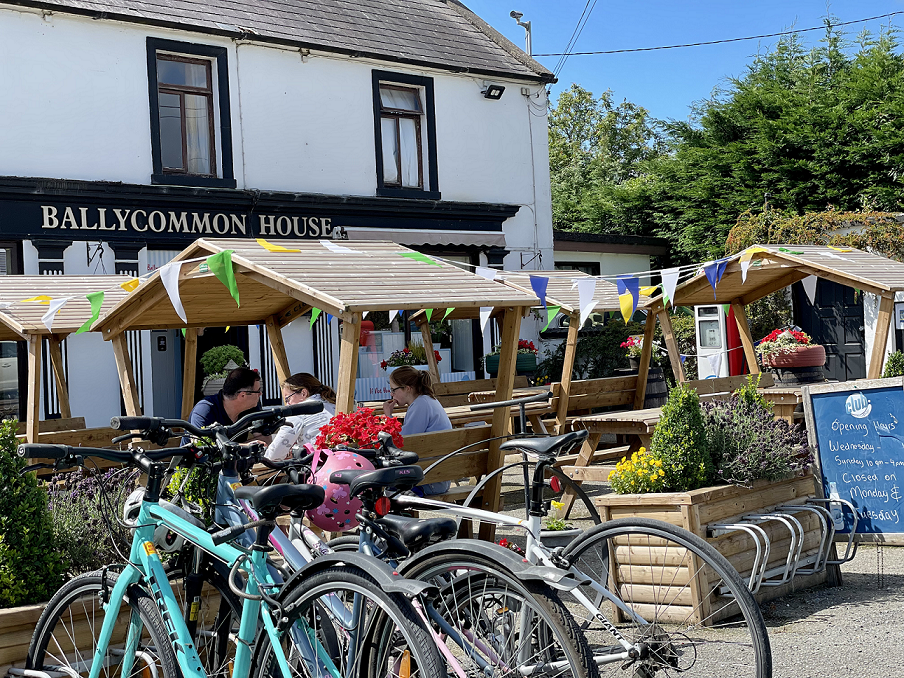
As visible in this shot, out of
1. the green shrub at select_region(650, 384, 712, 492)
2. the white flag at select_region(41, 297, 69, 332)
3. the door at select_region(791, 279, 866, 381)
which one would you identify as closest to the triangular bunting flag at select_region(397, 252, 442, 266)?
the green shrub at select_region(650, 384, 712, 492)

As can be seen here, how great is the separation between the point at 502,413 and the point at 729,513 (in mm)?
1703

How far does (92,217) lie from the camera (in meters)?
13.3

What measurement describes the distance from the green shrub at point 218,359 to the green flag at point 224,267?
8.18 meters

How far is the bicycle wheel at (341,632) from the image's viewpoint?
8.88 feet

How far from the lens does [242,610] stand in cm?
305

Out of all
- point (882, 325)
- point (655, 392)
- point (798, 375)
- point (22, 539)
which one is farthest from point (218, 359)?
point (22, 539)

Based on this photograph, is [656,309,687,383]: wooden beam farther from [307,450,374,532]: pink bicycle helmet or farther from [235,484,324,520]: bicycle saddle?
[235,484,324,520]: bicycle saddle

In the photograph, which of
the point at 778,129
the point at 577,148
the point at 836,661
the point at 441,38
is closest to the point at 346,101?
the point at 441,38

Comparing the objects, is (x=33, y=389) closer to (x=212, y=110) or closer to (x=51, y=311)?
(x=51, y=311)

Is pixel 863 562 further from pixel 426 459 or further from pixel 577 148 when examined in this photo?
pixel 577 148

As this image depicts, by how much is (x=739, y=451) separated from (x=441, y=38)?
1370 centimetres

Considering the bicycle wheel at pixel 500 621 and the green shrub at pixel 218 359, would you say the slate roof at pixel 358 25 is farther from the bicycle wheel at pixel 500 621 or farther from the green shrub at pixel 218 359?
the bicycle wheel at pixel 500 621

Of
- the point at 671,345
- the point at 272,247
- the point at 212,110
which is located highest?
the point at 212,110

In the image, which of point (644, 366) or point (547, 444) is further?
point (644, 366)
